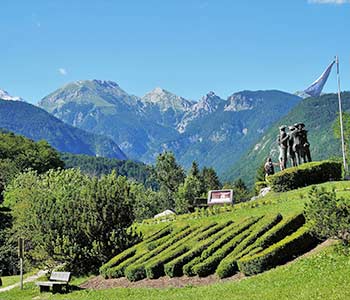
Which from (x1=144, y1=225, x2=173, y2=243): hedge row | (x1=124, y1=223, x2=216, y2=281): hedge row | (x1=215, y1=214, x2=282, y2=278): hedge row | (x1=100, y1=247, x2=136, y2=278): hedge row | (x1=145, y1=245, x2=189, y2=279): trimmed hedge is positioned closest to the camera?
(x1=215, y1=214, x2=282, y2=278): hedge row

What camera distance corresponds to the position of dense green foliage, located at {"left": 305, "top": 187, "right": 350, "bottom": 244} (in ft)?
65.1

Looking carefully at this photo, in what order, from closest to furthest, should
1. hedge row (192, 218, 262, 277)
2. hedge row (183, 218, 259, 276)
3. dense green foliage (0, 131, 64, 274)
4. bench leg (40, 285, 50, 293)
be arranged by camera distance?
hedge row (192, 218, 262, 277)
hedge row (183, 218, 259, 276)
bench leg (40, 285, 50, 293)
dense green foliage (0, 131, 64, 274)

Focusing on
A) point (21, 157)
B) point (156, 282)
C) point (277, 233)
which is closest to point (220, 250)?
point (277, 233)

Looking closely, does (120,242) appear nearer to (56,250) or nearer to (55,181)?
(56,250)

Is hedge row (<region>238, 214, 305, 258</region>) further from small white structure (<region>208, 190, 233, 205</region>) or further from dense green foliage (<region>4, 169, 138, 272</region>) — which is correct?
small white structure (<region>208, 190, 233, 205</region>)

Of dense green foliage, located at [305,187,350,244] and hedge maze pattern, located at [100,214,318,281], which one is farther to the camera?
hedge maze pattern, located at [100,214,318,281]

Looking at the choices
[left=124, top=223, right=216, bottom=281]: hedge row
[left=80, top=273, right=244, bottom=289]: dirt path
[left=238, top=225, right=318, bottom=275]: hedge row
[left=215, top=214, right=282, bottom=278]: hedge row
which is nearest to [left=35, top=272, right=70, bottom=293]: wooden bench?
[left=80, top=273, right=244, bottom=289]: dirt path

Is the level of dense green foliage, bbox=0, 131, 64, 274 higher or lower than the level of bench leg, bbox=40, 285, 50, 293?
higher

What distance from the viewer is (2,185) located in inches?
4092

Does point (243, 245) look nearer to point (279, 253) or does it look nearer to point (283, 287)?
point (279, 253)

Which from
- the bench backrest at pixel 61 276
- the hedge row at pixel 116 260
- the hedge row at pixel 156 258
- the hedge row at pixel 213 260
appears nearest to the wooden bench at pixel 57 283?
the bench backrest at pixel 61 276

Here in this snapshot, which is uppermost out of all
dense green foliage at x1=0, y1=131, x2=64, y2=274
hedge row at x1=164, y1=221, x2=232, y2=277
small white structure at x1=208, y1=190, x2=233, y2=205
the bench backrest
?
dense green foliage at x1=0, y1=131, x2=64, y2=274

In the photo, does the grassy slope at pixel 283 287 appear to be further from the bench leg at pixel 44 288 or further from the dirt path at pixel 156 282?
the dirt path at pixel 156 282

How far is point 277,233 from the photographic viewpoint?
23984 millimetres
